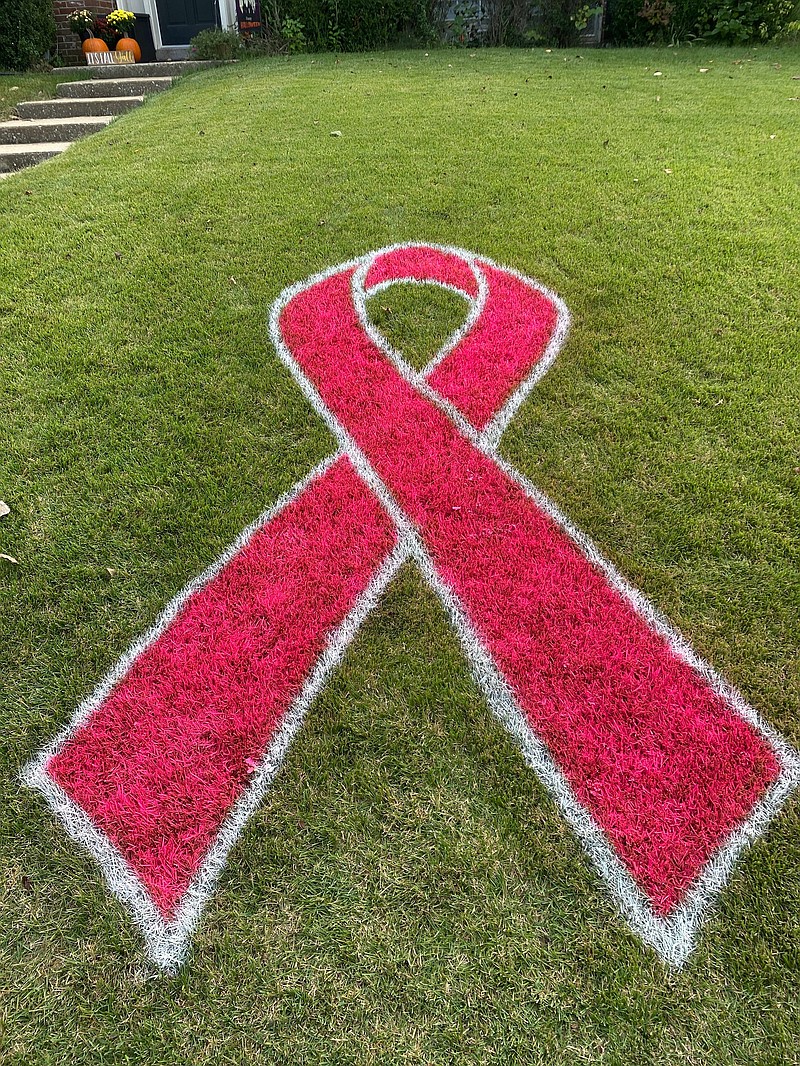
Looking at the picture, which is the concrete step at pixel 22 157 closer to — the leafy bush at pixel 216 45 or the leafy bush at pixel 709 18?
the leafy bush at pixel 216 45

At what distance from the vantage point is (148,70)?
901 centimetres

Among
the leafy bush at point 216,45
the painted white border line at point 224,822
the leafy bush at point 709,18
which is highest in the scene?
the leafy bush at point 709,18

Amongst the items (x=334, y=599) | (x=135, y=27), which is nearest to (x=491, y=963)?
(x=334, y=599)

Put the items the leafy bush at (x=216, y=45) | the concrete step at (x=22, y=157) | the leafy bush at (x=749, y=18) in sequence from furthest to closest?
the leafy bush at (x=749, y=18)
the leafy bush at (x=216, y=45)
the concrete step at (x=22, y=157)

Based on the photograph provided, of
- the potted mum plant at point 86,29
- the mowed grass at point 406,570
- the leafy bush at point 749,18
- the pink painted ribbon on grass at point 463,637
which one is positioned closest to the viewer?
the mowed grass at point 406,570

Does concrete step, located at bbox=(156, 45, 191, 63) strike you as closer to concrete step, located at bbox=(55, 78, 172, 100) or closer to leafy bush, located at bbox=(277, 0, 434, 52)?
leafy bush, located at bbox=(277, 0, 434, 52)

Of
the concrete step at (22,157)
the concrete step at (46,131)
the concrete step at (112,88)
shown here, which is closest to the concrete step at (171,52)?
the concrete step at (112,88)

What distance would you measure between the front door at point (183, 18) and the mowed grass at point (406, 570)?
306 inches

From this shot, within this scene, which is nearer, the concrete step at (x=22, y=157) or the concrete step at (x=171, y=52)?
the concrete step at (x=22, y=157)

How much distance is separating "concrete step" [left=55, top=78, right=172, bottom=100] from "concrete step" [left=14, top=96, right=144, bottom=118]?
2.18 ft

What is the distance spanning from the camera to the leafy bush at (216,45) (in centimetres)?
940

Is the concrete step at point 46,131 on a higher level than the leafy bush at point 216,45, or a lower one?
lower

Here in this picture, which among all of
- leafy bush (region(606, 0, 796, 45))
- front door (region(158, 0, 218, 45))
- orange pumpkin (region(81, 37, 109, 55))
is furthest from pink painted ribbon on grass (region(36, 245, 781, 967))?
front door (region(158, 0, 218, 45))

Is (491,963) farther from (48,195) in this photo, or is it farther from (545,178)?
(48,195)
